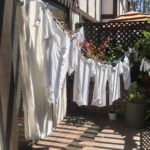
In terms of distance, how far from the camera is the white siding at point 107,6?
11.9 meters

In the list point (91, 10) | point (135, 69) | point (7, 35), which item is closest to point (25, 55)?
point (7, 35)

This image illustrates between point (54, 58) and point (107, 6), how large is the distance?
9.92m

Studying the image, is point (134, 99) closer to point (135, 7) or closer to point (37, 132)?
point (37, 132)

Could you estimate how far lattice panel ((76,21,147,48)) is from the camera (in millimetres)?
6301

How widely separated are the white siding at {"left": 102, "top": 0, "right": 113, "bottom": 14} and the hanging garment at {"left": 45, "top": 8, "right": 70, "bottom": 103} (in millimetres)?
9470

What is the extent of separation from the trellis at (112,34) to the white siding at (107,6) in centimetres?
563

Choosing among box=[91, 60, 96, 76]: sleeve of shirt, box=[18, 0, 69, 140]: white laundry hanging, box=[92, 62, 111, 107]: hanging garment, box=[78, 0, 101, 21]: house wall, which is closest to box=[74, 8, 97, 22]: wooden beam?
box=[78, 0, 101, 21]: house wall

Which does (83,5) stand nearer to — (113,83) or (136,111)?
(113,83)

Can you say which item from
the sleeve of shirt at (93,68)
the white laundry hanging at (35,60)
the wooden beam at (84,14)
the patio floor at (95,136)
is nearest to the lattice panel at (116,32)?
the wooden beam at (84,14)

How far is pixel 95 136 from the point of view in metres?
4.61

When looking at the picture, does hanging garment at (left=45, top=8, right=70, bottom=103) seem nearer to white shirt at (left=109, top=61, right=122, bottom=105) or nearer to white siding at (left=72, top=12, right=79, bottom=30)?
white shirt at (left=109, top=61, right=122, bottom=105)

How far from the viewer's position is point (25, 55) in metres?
2.75

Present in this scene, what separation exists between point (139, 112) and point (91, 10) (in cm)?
502

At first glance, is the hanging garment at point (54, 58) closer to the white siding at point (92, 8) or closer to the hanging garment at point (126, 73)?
the hanging garment at point (126, 73)
